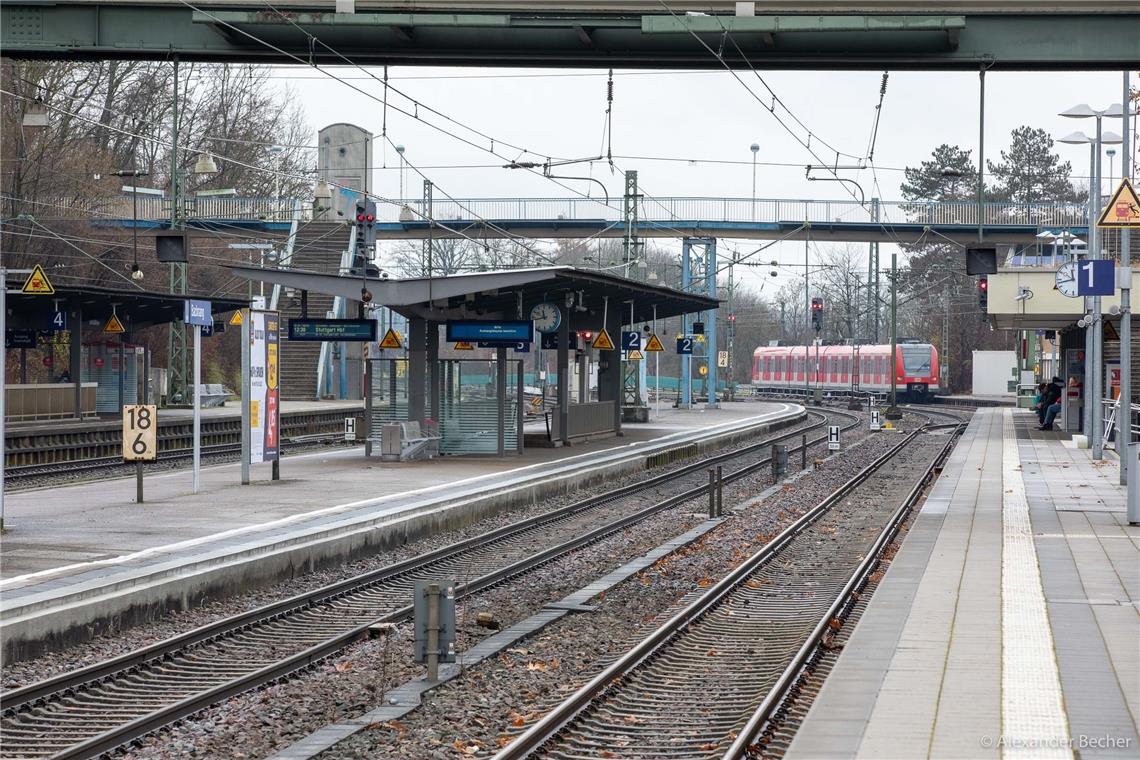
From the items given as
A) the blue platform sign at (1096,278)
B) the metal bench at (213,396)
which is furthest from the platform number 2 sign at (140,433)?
the metal bench at (213,396)

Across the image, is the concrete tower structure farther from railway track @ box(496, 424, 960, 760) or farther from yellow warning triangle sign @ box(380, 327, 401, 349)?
railway track @ box(496, 424, 960, 760)

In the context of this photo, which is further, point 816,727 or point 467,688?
point 467,688

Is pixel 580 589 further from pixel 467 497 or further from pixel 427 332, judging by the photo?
pixel 427 332

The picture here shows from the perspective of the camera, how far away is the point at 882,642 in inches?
383

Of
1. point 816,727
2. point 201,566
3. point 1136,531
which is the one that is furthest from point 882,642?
point 1136,531

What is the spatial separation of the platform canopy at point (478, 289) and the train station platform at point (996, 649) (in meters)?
9.29

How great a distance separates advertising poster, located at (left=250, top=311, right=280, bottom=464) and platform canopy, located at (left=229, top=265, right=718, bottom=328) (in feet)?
13.2

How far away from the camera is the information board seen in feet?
81.6

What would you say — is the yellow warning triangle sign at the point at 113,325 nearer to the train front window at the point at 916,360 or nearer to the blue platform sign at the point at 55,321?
the blue platform sign at the point at 55,321

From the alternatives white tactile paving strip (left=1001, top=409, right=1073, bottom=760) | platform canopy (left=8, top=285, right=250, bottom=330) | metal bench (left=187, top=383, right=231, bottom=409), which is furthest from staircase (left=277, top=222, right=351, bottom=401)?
white tactile paving strip (left=1001, top=409, right=1073, bottom=760)

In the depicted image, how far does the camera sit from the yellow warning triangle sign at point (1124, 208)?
18.5 meters

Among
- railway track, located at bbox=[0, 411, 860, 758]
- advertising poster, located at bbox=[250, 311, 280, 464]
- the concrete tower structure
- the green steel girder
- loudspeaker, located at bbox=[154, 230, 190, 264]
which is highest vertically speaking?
the concrete tower structure

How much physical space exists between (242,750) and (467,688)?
1.85 metres

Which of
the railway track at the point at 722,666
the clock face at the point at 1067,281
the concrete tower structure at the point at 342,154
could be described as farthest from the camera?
the concrete tower structure at the point at 342,154
